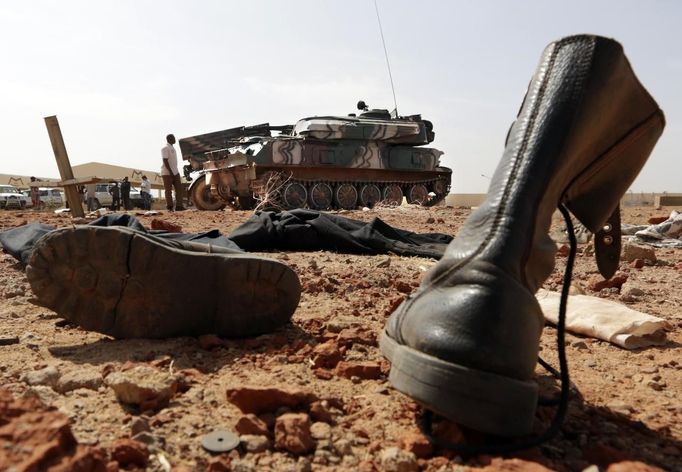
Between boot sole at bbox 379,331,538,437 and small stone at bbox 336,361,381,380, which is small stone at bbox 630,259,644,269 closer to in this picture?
small stone at bbox 336,361,381,380

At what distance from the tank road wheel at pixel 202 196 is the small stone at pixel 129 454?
14066 millimetres

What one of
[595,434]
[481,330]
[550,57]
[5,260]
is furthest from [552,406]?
[5,260]

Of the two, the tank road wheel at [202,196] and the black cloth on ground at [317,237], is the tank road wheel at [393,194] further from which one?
the black cloth on ground at [317,237]

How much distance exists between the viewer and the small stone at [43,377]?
1506 mm

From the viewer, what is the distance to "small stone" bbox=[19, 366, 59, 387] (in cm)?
151

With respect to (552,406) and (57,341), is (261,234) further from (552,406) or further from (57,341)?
(552,406)

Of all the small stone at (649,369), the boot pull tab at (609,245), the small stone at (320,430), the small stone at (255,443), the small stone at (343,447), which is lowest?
the small stone at (649,369)

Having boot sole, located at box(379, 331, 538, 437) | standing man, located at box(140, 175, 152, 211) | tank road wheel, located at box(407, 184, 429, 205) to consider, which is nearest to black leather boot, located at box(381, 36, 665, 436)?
boot sole, located at box(379, 331, 538, 437)

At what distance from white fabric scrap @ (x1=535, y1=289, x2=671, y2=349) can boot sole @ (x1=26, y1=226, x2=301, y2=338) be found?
1.06 metres

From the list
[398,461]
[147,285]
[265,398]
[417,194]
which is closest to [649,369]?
[398,461]

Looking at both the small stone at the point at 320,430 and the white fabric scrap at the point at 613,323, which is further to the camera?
the white fabric scrap at the point at 613,323

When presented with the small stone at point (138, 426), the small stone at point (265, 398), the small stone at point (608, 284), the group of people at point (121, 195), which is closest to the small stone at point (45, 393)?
the small stone at point (138, 426)

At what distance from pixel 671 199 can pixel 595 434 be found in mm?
16996

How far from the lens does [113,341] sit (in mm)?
1975
